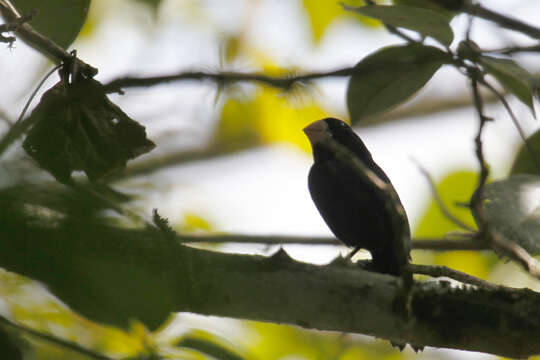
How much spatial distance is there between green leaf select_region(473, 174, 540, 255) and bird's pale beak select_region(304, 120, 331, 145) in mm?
1187

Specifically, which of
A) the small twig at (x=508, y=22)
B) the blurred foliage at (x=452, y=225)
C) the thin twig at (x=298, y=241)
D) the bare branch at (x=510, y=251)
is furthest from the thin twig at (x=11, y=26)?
the blurred foliage at (x=452, y=225)

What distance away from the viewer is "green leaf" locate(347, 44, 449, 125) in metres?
1.85

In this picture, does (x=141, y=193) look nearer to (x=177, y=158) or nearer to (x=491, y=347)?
(x=491, y=347)

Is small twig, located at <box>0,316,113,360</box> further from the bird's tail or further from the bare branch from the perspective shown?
the bird's tail

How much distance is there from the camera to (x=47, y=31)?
70.7 inches

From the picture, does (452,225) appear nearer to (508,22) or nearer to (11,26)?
(508,22)

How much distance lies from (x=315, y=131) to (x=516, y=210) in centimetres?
136

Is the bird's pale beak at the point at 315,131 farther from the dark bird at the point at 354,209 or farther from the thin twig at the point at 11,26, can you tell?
the thin twig at the point at 11,26

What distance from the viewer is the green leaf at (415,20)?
1730mm

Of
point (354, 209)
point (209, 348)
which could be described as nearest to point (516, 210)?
point (354, 209)

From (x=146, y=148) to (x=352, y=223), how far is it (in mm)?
1183

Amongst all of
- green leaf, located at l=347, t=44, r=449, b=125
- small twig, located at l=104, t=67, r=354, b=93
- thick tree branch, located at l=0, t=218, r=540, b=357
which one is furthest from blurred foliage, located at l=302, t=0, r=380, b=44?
small twig, located at l=104, t=67, r=354, b=93

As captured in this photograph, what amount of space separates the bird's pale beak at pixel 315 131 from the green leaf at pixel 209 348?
1.80 m

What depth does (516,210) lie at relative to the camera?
1.85 m
